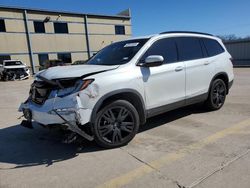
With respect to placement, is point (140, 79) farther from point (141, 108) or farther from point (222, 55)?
point (222, 55)

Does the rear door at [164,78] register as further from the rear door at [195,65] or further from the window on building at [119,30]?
the window on building at [119,30]

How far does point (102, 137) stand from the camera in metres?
3.97

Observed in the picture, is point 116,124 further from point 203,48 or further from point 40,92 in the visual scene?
point 203,48

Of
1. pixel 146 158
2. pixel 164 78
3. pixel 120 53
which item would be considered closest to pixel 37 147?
pixel 146 158

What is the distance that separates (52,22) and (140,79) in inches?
1160

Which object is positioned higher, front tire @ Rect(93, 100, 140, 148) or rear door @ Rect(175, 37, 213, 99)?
rear door @ Rect(175, 37, 213, 99)

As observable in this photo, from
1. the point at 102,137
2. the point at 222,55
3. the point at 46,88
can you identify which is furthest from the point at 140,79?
the point at 222,55

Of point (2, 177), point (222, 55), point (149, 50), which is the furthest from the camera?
point (222, 55)

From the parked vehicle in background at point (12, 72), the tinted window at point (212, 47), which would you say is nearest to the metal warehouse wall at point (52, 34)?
the parked vehicle in background at point (12, 72)

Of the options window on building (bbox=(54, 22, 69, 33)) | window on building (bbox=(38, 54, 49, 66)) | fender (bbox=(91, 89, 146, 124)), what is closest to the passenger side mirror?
fender (bbox=(91, 89, 146, 124))

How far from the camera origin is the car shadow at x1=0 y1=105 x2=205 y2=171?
385 cm

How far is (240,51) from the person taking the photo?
30531mm

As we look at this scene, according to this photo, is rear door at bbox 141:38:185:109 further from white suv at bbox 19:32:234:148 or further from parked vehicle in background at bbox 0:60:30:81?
parked vehicle in background at bbox 0:60:30:81

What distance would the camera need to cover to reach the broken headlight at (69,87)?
372 centimetres
